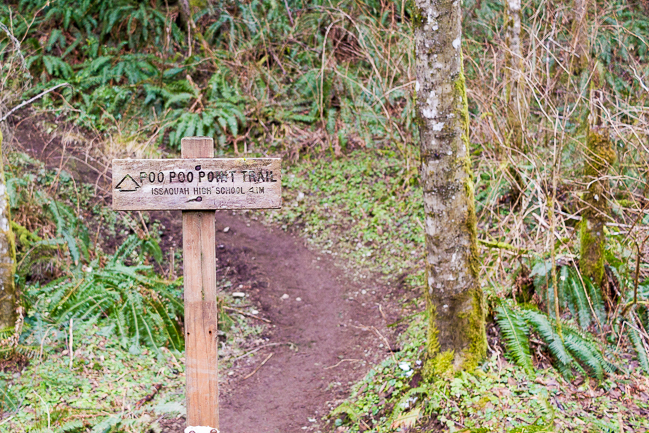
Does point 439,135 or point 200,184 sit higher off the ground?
point 439,135

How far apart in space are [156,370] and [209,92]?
7895mm

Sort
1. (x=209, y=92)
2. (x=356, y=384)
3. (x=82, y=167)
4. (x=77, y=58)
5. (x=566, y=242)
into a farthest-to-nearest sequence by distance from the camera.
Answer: (x=77, y=58) < (x=209, y=92) < (x=82, y=167) < (x=566, y=242) < (x=356, y=384)

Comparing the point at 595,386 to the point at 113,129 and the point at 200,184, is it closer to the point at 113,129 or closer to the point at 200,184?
the point at 200,184

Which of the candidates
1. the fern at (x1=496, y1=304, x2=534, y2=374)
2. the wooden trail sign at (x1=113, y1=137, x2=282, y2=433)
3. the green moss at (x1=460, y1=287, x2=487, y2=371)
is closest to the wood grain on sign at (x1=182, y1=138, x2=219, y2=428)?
the wooden trail sign at (x1=113, y1=137, x2=282, y2=433)

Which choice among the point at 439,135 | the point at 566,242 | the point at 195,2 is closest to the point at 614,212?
the point at 566,242

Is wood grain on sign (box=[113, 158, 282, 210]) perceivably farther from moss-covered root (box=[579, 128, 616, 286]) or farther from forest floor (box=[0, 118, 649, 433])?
moss-covered root (box=[579, 128, 616, 286])

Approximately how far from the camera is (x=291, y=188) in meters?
10.2

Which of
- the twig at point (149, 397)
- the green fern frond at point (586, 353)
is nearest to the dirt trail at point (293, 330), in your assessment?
the twig at point (149, 397)

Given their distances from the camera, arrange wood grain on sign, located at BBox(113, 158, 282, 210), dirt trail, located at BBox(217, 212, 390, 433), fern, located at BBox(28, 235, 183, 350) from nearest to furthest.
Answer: wood grain on sign, located at BBox(113, 158, 282, 210)
dirt trail, located at BBox(217, 212, 390, 433)
fern, located at BBox(28, 235, 183, 350)

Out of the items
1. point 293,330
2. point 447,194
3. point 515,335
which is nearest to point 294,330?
point 293,330

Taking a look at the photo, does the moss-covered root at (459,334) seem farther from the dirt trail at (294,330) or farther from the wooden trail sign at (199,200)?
the wooden trail sign at (199,200)

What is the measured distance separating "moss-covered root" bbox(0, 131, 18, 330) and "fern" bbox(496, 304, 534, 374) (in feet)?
15.2

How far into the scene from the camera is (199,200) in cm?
313

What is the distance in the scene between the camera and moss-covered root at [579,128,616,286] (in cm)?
502
